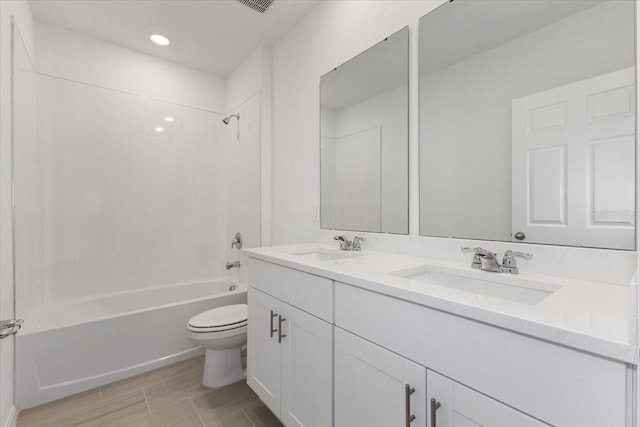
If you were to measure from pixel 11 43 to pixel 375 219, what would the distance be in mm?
2170

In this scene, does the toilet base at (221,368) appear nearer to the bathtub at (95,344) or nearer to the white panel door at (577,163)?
the bathtub at (95,344)

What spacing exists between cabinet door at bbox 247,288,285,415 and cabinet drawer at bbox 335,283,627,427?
66 centimetres

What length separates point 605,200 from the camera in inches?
36.5

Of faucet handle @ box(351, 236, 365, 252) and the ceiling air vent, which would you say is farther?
the ceiling air vent

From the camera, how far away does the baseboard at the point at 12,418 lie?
4.81 ft

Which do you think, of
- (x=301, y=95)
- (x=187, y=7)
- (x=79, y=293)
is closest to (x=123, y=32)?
(x=187, y=7)

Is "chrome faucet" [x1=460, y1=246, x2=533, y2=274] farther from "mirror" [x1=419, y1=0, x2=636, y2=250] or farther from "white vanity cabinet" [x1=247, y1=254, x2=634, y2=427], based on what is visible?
"white vanity cabinet" [x1=247, y1=254, x2=634, y2=427]

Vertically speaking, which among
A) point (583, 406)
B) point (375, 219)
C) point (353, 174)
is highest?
point (353, 174)

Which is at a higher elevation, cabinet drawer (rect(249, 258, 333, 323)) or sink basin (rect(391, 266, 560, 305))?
sink basin (rect(391, 266, 560, 305))

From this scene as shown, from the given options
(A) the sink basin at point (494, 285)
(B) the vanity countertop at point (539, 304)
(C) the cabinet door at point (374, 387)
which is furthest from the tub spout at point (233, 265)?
(A) the sink basin at point (494, 285)

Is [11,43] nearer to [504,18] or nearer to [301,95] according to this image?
[301,95]

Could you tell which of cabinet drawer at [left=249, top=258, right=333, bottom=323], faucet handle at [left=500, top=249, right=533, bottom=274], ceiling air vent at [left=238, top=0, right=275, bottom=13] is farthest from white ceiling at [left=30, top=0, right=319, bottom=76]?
faucet handle at [left=500, top=249, right=533, bottom=274]

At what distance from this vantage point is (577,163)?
38.3 inches

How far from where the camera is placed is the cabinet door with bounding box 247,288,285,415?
1429mm
